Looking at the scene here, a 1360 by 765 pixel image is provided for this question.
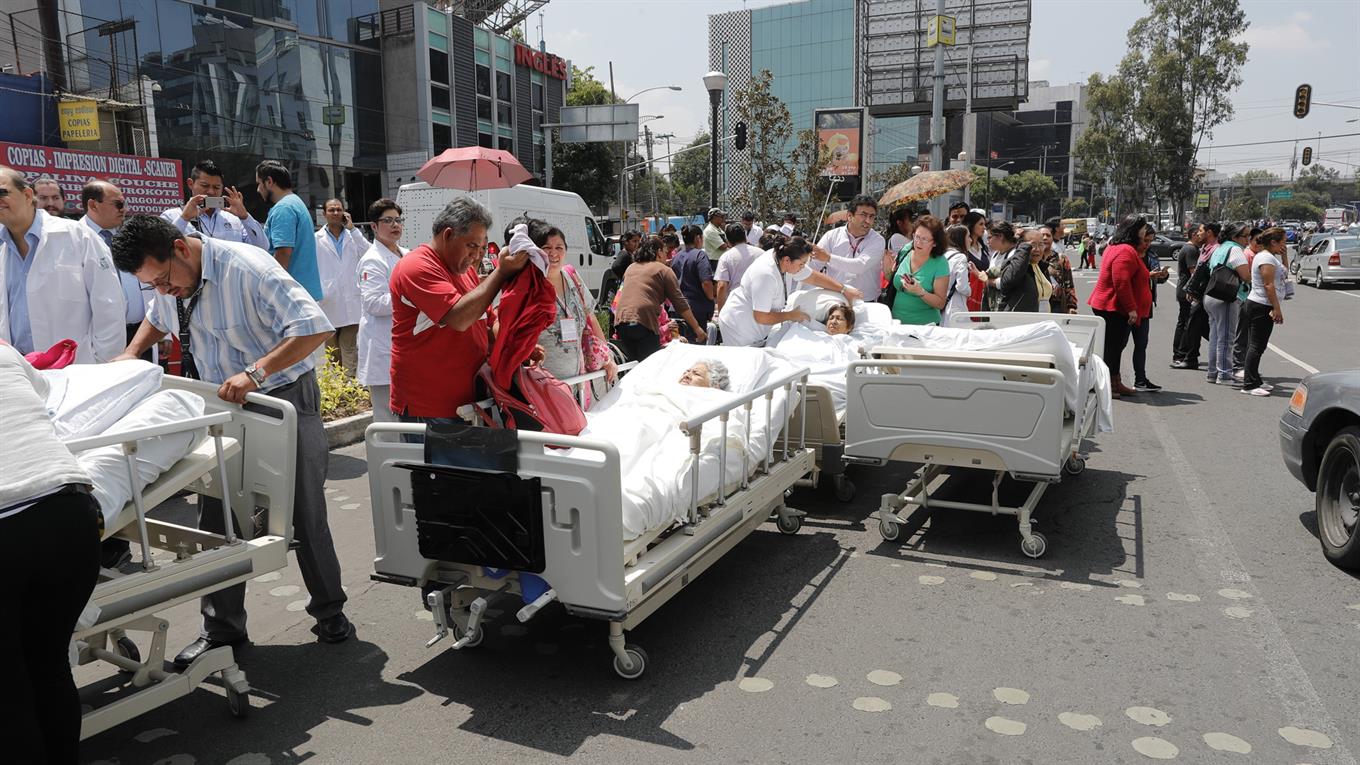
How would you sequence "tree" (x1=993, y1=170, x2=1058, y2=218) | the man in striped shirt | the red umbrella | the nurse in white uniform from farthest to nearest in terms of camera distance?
"tree" (x1=993, y1=170, x2=1058, y2=218) → the red umbrella → the nurse in white uniform → the man in striped shirt

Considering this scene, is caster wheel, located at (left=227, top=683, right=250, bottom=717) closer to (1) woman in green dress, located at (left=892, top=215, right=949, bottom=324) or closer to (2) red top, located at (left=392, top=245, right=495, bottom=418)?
(2) red top, located at (left=392, top=245, right=495, bottom=418)

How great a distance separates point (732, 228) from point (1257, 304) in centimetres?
610

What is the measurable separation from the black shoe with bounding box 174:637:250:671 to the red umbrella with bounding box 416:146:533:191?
23.3 ft

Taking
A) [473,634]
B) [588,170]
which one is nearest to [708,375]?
[473,634]

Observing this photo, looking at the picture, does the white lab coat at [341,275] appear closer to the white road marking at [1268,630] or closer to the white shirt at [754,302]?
the white shirt at [754,302]

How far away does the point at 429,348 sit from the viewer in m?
4.07

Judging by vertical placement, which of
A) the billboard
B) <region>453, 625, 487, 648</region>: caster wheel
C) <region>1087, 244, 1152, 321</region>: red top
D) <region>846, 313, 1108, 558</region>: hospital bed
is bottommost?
<region>453, 625, 487, 648</region>: caster wheel

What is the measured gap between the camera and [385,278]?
643cm

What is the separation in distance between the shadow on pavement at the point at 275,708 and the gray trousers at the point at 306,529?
179 mm

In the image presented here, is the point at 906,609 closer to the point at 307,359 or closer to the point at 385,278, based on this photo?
the point at 307,359

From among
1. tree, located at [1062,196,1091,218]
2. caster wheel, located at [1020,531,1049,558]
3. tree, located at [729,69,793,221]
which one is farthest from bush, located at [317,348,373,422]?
tree, located at [1062,196,1091,218]

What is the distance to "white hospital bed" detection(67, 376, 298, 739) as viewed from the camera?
3.09m

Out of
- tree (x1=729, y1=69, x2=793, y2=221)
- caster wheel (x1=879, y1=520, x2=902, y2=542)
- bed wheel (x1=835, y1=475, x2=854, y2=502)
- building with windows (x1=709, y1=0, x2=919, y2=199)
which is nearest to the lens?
caster wheel (x1=879, y1=520, x2=902, y2=542)

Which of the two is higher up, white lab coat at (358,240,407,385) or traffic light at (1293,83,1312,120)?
traffic light at (1293,83,1312,120)
